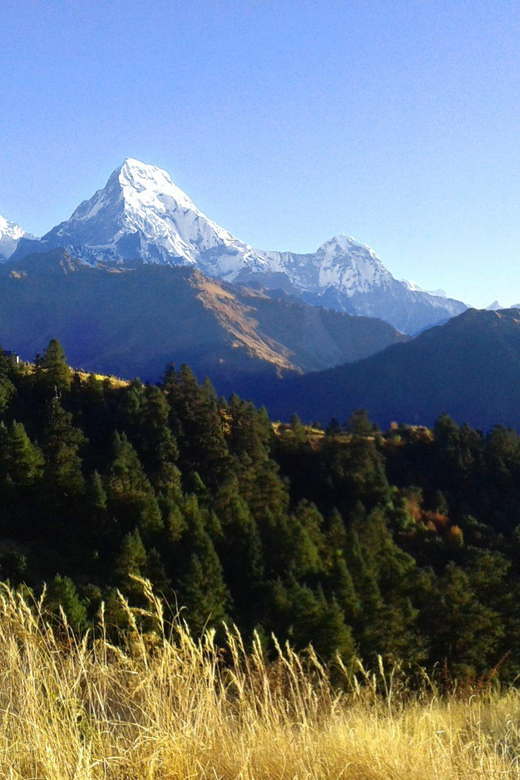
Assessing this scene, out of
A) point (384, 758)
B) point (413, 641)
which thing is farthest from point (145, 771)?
point (413, 641)

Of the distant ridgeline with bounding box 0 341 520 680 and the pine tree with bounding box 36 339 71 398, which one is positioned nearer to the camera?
the distant ridgeline with bounding box 0 341 520 680

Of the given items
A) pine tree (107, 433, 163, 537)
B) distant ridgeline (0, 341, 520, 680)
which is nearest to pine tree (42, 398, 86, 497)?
distant ridgeline (0, 341, 520, 680)

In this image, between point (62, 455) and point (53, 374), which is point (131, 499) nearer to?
point (62, 455)

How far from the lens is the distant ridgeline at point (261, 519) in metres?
31.4

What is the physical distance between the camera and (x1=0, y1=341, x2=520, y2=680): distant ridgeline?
31375 millimetres

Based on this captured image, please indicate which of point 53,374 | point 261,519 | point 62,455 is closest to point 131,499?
point 62,455

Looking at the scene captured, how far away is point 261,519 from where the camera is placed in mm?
50000

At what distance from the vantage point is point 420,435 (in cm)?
7969

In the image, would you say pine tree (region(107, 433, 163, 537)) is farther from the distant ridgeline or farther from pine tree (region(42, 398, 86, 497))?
pine tree (region(42, 398, 86, 497))

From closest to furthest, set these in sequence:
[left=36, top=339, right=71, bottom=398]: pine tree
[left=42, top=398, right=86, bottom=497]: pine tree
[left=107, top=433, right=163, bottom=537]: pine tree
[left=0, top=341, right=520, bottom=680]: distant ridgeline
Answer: [left=0, top=341, right=520, bottom=680]: distant ridgeline, [left=107, top=433, right=163, bottom=537]: pine tree, [left=42, top=398, right=86, bottom=497]: pine tree, [left=36, top=339, right=71, bottom=398]: pine tree

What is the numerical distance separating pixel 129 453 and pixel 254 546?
48.5ft

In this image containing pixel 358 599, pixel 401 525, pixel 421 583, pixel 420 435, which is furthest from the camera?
pixel 420 435

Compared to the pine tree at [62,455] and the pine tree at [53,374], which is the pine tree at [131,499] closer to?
the pine tree at [62,455]

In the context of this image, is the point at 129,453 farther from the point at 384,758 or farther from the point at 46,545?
the point at 384,758
